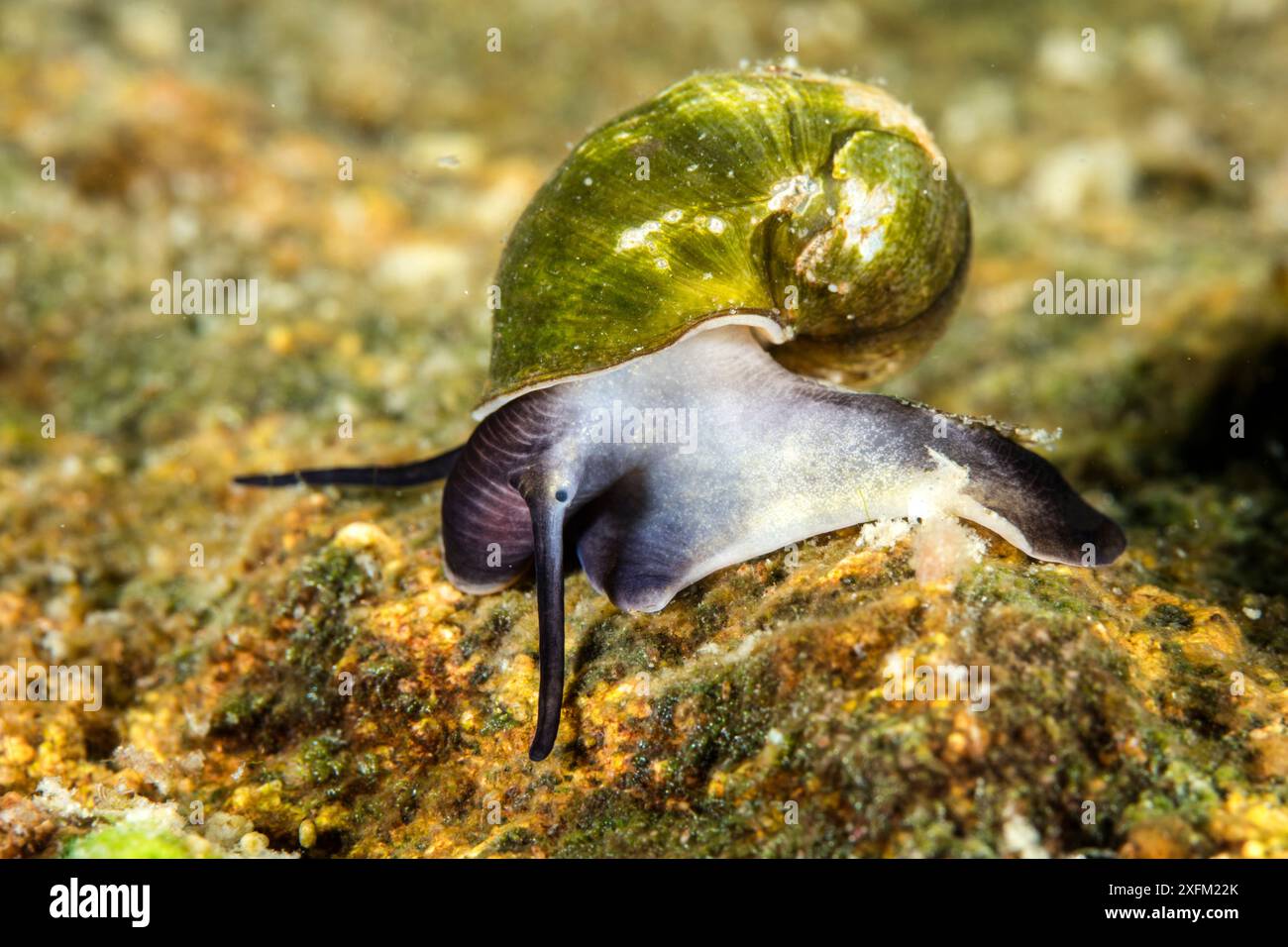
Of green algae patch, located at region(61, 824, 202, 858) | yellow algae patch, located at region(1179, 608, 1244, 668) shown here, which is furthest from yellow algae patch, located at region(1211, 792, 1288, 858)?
green algae patch, located at region(61, 824, 202, 858)

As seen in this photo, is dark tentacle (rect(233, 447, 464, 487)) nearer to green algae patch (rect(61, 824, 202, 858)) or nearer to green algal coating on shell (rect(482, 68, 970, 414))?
green algal coating on shell (rect(482, 68, 970, 414))

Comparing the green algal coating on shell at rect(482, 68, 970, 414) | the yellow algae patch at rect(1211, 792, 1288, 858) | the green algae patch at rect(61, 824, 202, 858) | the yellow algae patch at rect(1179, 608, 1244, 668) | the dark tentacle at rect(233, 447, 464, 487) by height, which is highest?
the green algal coating on shell at rect(482, 68, 970, 414)

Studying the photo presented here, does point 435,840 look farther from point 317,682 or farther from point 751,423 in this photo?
point 751,423

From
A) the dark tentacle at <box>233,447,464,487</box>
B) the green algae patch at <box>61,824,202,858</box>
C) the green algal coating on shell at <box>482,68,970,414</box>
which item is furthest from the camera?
the dark tentacle at <box>233,447,464,487</box>

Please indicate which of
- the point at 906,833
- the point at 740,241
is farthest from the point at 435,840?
the point at 740,241

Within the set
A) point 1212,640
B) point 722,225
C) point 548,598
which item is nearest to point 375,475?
point 548,598

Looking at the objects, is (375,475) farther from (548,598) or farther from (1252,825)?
(1252,825)
